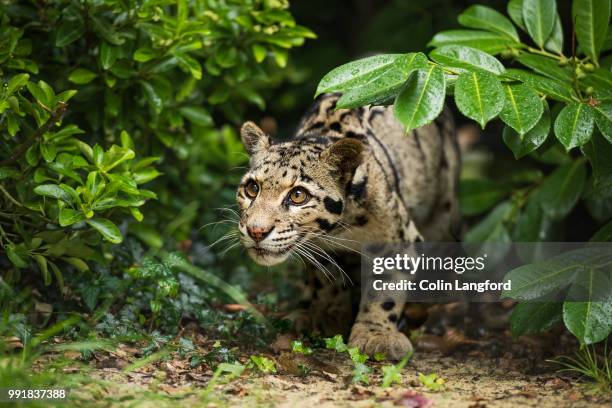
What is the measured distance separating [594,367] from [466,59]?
2.22 m

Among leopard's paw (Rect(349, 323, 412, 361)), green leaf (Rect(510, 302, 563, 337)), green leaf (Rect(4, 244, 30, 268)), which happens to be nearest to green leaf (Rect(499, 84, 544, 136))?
green leaf (Rect(510, 302, 563, 337))

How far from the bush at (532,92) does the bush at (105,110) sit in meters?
1.70

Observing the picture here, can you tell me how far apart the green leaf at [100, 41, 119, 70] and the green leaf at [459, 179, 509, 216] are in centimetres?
389

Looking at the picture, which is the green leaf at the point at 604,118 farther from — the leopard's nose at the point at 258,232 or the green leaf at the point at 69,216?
the green leaf at the point at 69,216

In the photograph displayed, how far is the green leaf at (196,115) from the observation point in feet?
22.7

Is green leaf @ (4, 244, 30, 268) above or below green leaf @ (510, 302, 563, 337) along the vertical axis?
above

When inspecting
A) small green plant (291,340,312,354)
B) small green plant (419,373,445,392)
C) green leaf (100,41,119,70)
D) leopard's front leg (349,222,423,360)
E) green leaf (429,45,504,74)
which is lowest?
small green plant (419,373,445,392)

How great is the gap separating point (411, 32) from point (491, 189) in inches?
104

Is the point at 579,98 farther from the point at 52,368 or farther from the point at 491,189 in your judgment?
the point at 52,368

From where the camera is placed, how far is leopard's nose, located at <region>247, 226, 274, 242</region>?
548 centimetres

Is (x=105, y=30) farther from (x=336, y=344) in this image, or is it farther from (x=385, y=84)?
(x=336, y=344)

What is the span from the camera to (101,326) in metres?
5.51

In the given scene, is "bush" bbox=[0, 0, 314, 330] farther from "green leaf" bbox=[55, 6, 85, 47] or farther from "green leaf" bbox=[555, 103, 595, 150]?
"green leaf" bbox=[555, 103, 595, 150]

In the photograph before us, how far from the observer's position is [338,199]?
19.6 feet
